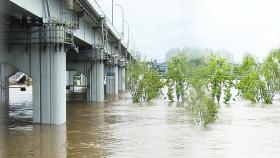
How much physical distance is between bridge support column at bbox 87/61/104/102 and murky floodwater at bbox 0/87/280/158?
1985 cm

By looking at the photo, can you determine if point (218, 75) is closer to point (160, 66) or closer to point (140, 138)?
point (160, 66)

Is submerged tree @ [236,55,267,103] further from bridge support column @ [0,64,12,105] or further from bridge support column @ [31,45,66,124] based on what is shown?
bridge support column @ [31,45,66,124]

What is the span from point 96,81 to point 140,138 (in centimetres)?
3006

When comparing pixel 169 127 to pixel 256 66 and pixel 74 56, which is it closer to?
pixel 74 56

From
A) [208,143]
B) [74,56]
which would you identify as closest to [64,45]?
[208,143]

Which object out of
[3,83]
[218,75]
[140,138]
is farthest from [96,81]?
[140,138]

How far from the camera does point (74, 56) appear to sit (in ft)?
168

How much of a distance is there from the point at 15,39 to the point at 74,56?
24.0 m

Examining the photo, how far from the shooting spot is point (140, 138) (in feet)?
73.2

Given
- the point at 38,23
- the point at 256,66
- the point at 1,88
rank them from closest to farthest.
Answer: the point at 38,23, the point at 1,88, the point at 256,66

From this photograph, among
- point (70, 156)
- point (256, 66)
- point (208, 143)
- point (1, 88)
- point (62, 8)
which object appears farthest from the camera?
point (256, 66)

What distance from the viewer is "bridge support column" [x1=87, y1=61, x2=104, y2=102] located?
51.7 m

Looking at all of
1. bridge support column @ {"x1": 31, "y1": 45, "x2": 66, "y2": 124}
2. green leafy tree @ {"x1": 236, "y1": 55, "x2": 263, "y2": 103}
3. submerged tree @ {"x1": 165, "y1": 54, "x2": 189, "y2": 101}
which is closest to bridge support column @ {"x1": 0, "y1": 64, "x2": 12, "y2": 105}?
submerged tree @ {"x1": 165, "y1": 54, "x2": 189, "y2": 101}

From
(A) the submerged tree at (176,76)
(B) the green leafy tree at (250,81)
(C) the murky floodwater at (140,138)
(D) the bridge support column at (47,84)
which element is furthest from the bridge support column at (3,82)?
(B) the green leafy tree at (250,81)
